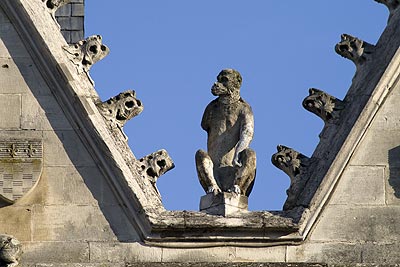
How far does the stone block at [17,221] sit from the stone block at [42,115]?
911mm

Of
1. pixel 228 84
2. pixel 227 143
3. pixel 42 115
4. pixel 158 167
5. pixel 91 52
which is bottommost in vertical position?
pixel 158 167

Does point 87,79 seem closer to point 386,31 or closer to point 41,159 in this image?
point 41,159

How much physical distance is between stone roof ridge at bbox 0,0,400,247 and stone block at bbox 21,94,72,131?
0.32ft

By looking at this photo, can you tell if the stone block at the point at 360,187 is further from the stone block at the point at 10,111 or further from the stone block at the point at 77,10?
the stone block at the point at 77,10

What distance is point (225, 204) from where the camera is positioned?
107ft

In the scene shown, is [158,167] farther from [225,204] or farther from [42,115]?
[42,115]

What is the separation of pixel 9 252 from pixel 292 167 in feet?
10.3

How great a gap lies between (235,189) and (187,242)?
30.2 inches

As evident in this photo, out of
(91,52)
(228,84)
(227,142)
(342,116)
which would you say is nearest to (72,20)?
(91,52)

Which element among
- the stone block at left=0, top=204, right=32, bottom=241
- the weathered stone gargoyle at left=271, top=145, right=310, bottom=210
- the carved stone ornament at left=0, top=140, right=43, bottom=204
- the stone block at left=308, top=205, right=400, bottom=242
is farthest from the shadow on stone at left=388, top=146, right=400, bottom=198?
the stone block at left=0, top=204, right=32, bottom=241

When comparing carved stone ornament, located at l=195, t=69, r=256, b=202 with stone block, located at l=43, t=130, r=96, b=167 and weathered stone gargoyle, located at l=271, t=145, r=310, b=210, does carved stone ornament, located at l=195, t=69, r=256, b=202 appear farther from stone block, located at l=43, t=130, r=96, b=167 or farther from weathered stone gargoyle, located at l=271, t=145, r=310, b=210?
stone block, located at l=43, t=130, r=96, b=167

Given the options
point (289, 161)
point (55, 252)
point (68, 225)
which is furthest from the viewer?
point (289, 161)

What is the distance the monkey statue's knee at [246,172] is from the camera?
3281 centimetres

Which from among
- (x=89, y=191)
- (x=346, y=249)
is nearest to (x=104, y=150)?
(x=89, y=191)
